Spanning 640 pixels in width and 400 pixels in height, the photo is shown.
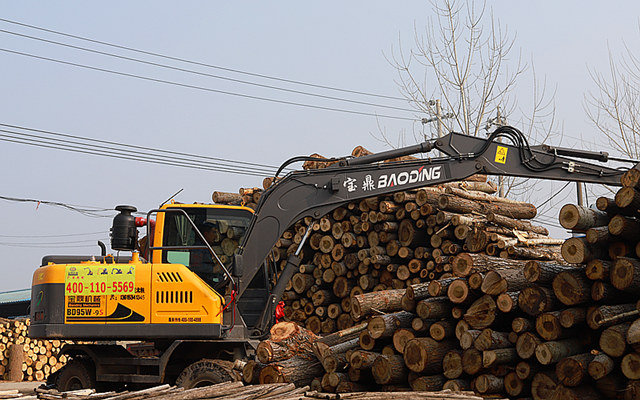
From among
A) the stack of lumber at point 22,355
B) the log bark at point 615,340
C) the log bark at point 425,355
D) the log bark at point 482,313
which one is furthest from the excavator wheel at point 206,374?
the stack of lumber at point 22,355

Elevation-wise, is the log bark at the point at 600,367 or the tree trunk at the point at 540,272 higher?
the tree trunk at the point at 540,272

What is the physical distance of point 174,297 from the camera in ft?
29.2

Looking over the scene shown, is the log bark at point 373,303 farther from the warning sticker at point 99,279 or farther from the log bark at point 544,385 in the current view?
the warning sticker at point 99,279

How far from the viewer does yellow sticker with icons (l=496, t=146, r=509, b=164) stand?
402 inches

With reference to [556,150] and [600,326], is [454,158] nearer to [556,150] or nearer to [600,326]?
[556,150]

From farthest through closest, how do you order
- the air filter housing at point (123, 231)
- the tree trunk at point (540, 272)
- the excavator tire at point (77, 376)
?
the excavator tire at point (77, 376) → the air filter housing at point (123, 231) → the tree trunk at point (540, 272)

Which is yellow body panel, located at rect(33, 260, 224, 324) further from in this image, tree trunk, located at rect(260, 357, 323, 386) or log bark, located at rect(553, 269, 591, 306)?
log bark, located at rect(553, 269, 591, 306)

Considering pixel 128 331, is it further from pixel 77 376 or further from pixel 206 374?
pixel 77 376

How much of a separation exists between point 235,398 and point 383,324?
286cm

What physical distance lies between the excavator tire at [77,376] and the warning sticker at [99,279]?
1208 millimetres

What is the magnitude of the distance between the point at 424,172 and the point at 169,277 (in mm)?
3782

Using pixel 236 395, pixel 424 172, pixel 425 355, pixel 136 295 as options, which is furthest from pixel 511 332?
pixel 136 295

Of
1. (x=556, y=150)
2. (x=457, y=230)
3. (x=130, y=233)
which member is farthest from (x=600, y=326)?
(x=130, y=233)

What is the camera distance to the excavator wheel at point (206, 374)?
8.59 m
